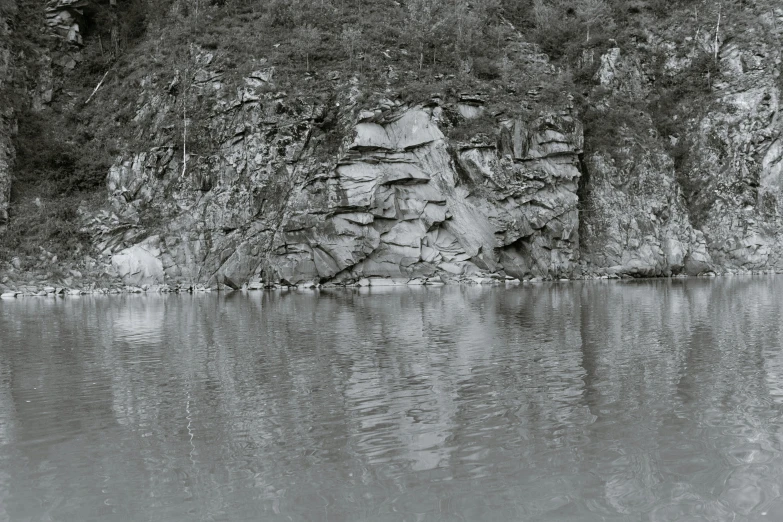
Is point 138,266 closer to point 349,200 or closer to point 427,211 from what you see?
point 349,200

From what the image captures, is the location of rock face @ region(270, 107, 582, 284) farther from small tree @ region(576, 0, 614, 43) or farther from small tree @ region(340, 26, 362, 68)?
small tree @ region(576, 0, 614, 43)

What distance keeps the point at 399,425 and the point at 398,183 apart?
4456 centimetres

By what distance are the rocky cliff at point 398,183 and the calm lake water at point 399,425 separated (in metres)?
31.6

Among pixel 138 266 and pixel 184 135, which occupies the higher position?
pixel 184 135

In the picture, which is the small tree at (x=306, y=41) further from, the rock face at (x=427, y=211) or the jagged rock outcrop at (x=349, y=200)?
the rock face at (x=427, y=211)

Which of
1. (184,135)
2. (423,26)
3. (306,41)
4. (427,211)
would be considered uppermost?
(423,26)

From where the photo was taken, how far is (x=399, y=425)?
34.1 feet

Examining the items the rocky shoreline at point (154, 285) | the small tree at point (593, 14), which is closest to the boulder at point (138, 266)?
the rocky shoreline at point (154, 285)

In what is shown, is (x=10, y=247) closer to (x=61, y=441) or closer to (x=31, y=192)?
(x=31, y=192)

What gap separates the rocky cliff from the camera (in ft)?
173

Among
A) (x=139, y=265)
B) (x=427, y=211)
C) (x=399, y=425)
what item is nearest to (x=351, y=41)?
(x=427, y=211)

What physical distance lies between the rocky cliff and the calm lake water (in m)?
31.6

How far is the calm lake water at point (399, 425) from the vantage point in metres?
7.33

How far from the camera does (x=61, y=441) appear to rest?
9.82 meters
